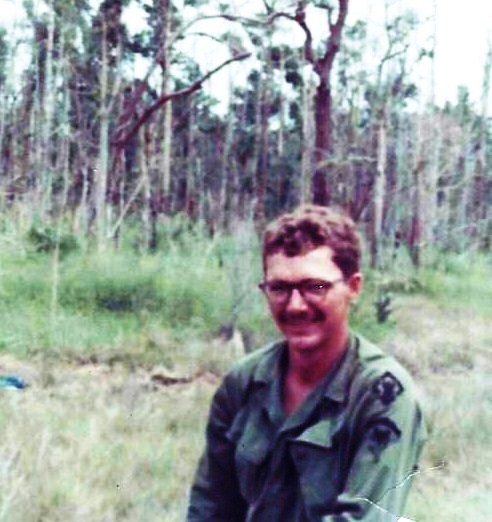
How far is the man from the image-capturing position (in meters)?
1.53

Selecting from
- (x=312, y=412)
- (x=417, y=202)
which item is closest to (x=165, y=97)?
(x=417, y=202)

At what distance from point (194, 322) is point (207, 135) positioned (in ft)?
1.04

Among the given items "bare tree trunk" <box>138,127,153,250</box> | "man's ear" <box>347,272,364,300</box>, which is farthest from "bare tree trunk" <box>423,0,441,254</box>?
"bare tree trunk" <box>138,127,153,250</box>

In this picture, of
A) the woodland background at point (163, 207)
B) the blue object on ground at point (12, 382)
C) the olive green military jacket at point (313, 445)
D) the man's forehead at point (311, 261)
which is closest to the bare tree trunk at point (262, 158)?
the woodland background at point (163, 207)

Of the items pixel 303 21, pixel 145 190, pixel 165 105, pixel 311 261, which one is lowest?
pixel 311 261

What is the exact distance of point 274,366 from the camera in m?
1.63

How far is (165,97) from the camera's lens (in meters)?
1.71

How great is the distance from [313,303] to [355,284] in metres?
0.09

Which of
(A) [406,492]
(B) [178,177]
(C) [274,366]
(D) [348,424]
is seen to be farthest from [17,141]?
(A) [406,492]

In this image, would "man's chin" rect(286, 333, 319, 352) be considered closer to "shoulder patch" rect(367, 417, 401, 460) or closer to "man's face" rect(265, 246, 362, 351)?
"man's face" rect(265, 246, 362, 351)

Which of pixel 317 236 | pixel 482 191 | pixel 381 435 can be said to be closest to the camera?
pixel 381 435

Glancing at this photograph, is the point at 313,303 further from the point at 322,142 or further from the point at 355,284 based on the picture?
the point at 322,142

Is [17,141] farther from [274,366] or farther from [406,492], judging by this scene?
[406,492]

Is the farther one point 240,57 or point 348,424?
point 240,57
